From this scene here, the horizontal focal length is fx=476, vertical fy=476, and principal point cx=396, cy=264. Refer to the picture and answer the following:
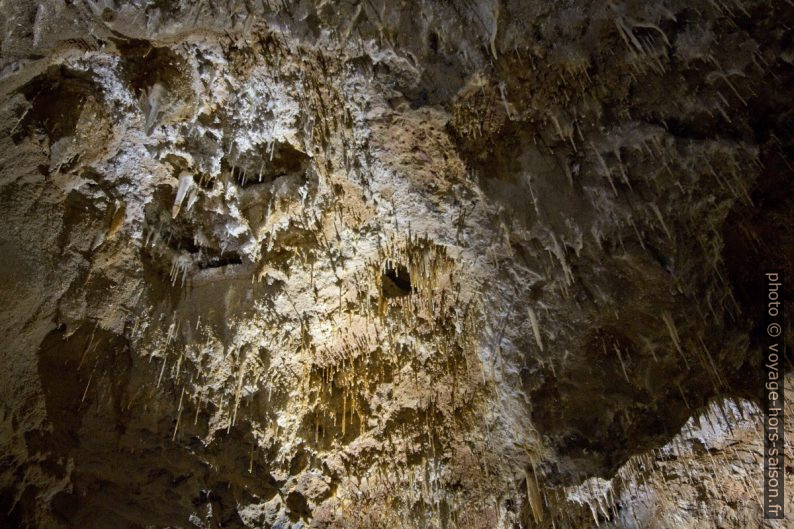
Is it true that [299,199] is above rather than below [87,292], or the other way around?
above

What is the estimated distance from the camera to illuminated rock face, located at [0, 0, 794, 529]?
2.73m

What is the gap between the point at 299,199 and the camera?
10.7 ft

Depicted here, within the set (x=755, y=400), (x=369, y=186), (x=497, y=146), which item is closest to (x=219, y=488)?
(x=369, y=186)

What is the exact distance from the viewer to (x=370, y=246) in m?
3.54

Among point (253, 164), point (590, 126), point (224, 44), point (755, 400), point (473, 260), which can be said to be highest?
point (224, 44)

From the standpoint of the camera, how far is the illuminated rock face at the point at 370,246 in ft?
8.96

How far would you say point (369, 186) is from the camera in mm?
3264

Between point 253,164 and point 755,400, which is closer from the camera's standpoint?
point 253,164

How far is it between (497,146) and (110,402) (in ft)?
10.7

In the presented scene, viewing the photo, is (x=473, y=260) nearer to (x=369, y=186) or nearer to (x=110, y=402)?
(x=369, y=186)

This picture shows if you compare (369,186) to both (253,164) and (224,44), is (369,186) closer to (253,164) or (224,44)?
(253,164)

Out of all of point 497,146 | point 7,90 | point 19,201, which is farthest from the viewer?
point 497,146

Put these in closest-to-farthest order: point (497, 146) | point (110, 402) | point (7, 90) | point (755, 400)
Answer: point (7, 90) < point (497, 146) < point (110, 402) < point (755, 400)

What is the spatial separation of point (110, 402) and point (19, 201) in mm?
1498
